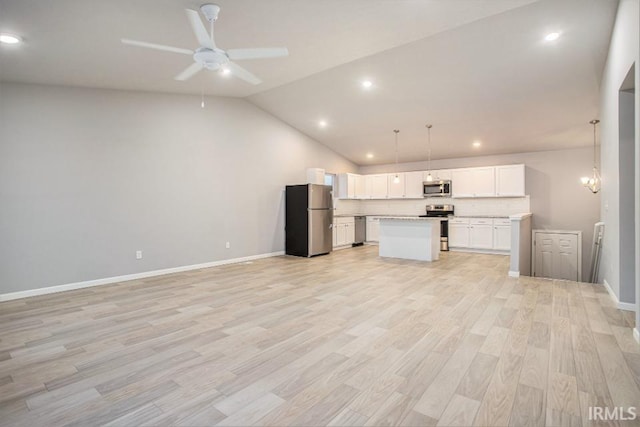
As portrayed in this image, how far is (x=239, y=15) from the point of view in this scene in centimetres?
328

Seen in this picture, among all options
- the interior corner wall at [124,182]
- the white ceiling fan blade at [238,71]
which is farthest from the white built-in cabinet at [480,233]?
the white ceiling fan blade at [238,71]

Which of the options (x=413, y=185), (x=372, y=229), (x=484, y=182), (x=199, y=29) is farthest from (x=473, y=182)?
(x=199, y=29)

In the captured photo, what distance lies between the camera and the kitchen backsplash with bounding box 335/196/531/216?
26.1 feet

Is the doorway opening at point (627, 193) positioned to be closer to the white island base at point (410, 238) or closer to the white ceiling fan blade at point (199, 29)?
the white island base at point (410, 238)

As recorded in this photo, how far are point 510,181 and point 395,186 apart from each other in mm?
2930

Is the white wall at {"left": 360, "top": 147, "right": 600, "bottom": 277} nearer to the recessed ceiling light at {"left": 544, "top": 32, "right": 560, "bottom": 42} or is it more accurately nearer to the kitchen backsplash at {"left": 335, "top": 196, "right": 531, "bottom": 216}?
the kitchen backsplash at {"left": 335, "top": 196, "right": 531, "bottom": 216}

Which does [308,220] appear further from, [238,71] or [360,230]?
[238,71]

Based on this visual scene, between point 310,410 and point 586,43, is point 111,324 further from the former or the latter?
point 586,43

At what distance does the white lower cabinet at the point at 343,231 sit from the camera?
8578 millimetres

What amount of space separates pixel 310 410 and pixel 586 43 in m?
5.36

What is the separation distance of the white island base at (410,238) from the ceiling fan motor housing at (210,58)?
4831 millimetres

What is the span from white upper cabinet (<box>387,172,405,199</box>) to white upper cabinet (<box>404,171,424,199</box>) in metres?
0.10

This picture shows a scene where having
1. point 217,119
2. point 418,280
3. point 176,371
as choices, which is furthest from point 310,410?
point 217,119

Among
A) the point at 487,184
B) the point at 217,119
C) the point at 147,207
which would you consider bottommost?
the point at 147,207
